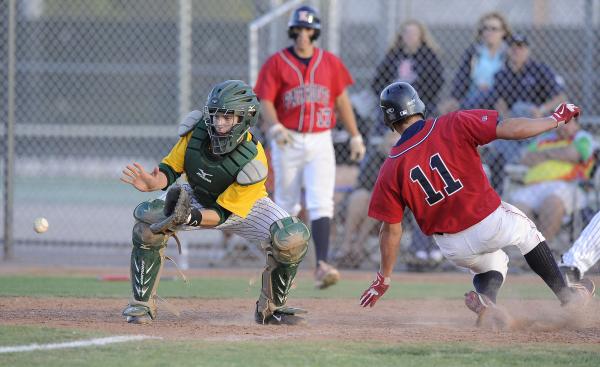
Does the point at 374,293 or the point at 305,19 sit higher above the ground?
the point at 305,19

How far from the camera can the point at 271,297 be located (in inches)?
229

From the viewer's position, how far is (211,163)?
568cm

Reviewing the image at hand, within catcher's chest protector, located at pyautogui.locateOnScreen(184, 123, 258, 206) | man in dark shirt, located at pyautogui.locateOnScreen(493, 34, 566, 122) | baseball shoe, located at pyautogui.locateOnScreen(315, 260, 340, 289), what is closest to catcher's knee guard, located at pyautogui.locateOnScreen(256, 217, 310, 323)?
catcher's chest protector, located at pyautogui.locateOnScreen(184, 123, 258, 206)

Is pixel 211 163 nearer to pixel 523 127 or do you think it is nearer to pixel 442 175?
pixel 442 175

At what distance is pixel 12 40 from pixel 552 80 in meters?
5.54

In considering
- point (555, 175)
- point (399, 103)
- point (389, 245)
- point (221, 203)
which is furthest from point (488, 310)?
point (555, 175)

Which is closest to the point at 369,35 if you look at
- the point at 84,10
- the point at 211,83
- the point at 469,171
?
the point at 211,83

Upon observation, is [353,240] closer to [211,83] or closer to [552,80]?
[552,80]

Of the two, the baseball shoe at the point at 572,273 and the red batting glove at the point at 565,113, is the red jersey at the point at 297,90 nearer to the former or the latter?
the baseball shoe at the point at 572,273

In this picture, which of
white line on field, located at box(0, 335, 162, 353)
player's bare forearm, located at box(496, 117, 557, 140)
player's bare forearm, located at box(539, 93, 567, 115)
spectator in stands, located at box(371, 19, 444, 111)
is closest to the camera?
white line on field, located at box(0, 335, 162, 353)

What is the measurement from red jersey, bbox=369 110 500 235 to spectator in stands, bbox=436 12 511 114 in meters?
4.67

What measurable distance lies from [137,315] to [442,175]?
6.31 ft

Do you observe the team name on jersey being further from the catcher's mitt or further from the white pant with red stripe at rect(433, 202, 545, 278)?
the catcher's mitt

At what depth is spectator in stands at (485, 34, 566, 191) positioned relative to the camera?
10016 millimetres
